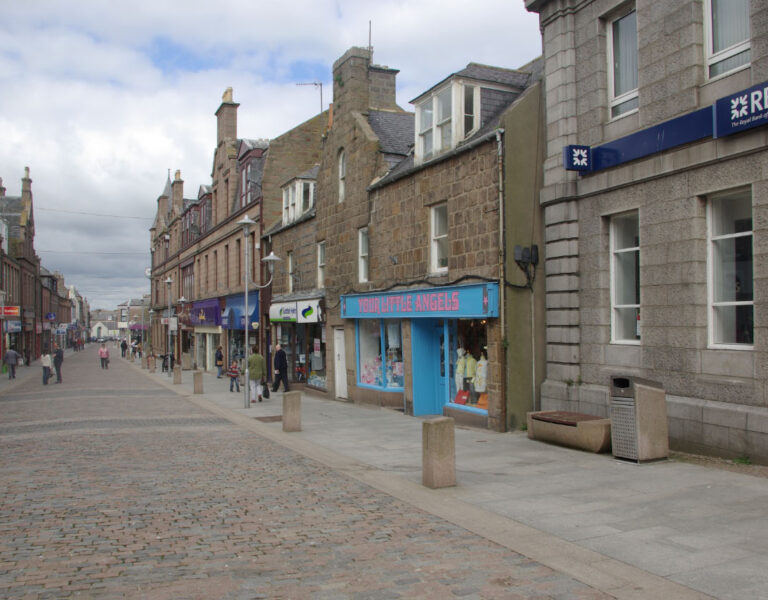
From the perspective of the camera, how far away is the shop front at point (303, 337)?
23.2 metres

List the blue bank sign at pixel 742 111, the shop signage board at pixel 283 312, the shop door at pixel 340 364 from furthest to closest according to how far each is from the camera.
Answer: the shop signage board at pixel 283 312 < the shop door at pixel 340 364 < the blue bank sign at pixel 742 111

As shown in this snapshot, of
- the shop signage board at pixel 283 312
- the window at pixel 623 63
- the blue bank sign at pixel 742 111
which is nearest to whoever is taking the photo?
the blue bank sign at pixel 742 111

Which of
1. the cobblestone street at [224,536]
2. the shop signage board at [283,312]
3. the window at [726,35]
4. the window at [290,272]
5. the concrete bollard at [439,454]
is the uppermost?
the window at [726,35]

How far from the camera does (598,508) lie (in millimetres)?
7562

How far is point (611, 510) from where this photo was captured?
7461mm

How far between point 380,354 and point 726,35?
12.0 meters

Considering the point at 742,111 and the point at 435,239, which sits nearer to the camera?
the point at 742,111

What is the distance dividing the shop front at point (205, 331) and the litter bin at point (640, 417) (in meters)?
29.5

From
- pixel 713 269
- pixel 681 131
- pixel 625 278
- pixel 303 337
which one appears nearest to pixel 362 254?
pixel 303 337

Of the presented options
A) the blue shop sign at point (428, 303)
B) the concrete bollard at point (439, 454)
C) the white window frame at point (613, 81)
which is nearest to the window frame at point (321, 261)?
the blue shop sign at point (428, 303)

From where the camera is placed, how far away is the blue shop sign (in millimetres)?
13695

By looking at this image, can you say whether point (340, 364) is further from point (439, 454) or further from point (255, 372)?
point (439, 454)

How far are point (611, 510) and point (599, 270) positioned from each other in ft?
18.9

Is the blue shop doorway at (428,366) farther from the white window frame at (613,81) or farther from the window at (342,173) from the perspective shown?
the white window frame at (613,81)
